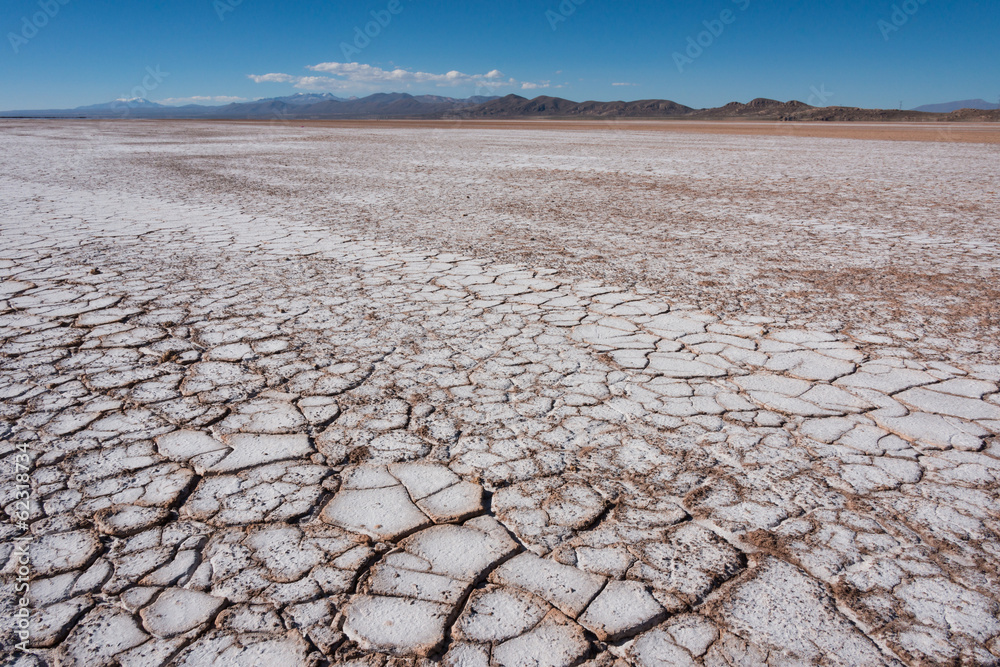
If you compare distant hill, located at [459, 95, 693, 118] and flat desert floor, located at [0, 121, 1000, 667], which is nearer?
flat desert floor, located at [0, 121, 1000, 667]

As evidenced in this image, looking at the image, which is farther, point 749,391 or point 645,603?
point 749,391

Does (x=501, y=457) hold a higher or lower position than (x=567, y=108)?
lower

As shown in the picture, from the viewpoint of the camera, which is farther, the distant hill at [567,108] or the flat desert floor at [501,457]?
the distant hill at [567,108]

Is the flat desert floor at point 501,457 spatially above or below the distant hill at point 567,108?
below

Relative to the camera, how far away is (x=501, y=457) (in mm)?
1912

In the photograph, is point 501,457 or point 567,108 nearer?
point 501,457

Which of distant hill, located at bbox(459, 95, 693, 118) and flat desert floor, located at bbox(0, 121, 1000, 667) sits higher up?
distant hill, located at bbox(459, 95, 693, 118)

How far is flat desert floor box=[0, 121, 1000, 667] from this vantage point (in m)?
1.30

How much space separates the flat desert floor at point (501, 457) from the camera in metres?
1.30

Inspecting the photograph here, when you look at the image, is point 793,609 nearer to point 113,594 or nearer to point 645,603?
point 645,603

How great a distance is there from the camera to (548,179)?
9.68 meters

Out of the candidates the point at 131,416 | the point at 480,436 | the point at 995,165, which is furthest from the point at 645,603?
the point at 995,165

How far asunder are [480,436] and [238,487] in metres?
0.75

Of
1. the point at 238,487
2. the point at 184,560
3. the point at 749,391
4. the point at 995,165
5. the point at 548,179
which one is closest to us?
the point at 184,560
